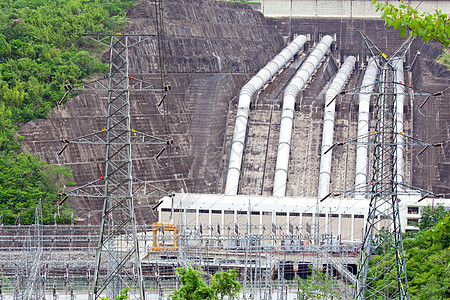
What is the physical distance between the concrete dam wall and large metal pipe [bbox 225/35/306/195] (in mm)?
1359

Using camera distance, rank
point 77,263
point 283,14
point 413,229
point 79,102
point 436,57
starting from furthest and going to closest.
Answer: point 283,14 < point 436,57 < point 79,102 < point 413,229 < point 77,263

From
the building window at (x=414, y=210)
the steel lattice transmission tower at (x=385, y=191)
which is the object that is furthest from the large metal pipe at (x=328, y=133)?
the steel lattice transmission tower at (x=385, y=191)

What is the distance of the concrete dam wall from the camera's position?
202ft

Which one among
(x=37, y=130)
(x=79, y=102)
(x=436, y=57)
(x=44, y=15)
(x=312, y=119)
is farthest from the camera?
(x=436, y=57)

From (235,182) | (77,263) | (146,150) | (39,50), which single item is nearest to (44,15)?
(39,50)

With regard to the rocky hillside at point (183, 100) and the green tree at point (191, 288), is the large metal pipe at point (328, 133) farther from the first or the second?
the green tree at point (191, 288)

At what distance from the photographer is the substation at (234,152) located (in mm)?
48750

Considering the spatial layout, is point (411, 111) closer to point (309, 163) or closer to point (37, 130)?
point (309, 163)

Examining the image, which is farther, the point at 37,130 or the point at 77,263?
the point at 37,130

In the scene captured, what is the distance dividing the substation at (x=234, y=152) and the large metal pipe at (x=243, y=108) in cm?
15

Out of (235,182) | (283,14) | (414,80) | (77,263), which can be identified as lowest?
(77,263)

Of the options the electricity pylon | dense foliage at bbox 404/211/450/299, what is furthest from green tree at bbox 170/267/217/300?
dense foliage at bbox 404/211/450/299

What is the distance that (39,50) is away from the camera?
236 feet

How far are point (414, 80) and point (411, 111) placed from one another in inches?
382
